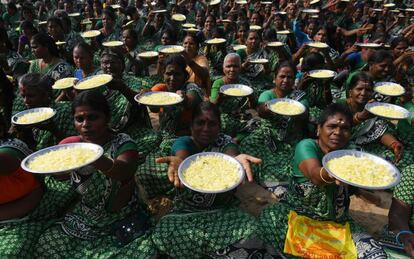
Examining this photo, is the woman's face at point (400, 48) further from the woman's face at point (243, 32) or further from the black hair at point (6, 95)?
the black hair at point (6, 95)

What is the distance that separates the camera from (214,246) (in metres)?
2.52

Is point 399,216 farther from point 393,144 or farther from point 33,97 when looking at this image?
point 33,97

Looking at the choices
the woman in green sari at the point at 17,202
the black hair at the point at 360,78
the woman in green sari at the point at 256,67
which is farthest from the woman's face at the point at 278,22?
the woman in green sari at the point at 17,202

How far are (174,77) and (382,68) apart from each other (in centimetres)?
292

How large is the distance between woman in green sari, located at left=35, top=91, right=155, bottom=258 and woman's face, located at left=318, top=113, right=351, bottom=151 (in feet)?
5.21

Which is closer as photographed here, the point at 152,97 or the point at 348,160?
the point at 348,160

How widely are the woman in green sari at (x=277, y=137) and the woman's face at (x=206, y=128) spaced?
129 centimetres

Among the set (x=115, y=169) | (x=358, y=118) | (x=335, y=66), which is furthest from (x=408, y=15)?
(x=115, y=169)

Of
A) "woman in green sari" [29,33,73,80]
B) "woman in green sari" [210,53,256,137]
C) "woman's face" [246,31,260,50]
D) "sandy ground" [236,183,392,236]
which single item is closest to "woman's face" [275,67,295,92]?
"woman in green sari" [210,53,256,137]

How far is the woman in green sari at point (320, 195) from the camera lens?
2.53m

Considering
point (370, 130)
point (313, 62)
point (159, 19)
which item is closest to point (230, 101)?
point (313, 62)

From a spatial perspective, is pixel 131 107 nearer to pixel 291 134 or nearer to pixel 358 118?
pixel 291 134

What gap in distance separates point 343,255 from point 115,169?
1869 millimetres

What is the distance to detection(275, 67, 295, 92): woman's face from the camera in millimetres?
4242
